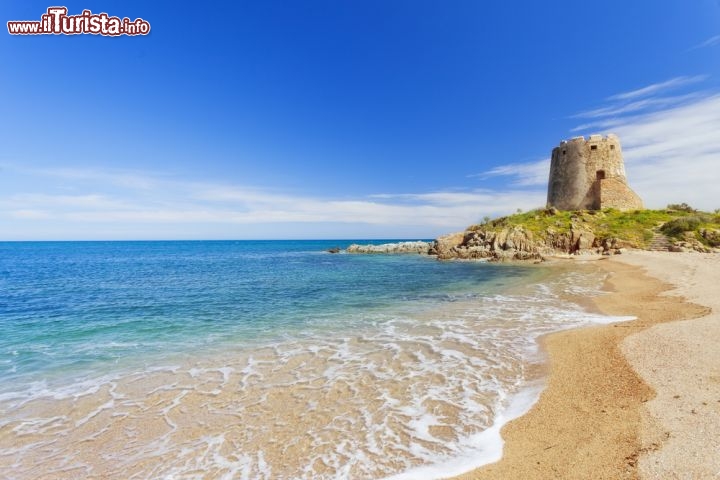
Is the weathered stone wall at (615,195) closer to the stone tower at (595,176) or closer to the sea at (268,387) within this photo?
the stone tower at (595,176)

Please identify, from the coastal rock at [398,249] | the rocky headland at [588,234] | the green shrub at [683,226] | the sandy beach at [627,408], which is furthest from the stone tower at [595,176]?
the sandy beach at [627,408]

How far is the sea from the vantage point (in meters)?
4.93

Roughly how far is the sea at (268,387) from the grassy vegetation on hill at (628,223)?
2961 centimetres

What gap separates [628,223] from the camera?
134 feet

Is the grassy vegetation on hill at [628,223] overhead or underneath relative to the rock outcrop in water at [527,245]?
overhead

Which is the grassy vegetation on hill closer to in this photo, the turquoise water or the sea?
the turquoise water

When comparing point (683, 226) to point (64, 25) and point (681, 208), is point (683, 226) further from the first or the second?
point (64, 25)

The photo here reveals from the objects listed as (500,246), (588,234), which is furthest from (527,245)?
(588,234)

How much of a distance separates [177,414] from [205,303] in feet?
36.8

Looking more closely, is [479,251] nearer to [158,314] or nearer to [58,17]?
[158,314]

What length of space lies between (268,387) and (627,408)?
6.58 meters

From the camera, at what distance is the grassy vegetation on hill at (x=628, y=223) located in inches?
1382

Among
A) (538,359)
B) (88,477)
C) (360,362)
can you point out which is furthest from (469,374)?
(88,477)

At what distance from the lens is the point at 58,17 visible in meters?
13.3
